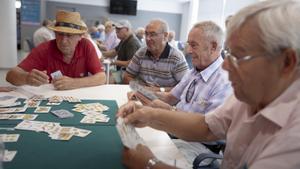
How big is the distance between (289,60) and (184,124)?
0.62 m

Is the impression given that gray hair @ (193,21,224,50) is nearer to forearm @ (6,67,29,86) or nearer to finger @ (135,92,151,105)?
finger @ (135,92,151,105)

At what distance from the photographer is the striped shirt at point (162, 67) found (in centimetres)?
297

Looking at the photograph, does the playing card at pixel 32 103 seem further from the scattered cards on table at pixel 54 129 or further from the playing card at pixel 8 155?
the playing card at pixel 8 155

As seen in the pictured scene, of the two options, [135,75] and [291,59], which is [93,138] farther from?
[135,75]

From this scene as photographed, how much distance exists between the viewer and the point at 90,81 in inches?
94.3

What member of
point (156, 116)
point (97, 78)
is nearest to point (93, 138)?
point (156, 116)

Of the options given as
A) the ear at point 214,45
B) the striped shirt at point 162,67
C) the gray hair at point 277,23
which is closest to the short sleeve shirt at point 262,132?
the gray hair at point 277,23

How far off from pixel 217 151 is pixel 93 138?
2.89 feet

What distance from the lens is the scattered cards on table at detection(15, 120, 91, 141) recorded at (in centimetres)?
134

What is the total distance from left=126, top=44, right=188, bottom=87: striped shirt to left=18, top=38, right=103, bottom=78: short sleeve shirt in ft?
2.20

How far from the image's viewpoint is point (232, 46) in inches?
34.1

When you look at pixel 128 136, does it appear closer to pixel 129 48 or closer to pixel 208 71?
pixel 208 71

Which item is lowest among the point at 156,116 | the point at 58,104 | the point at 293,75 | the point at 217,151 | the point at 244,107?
the point at 217,151

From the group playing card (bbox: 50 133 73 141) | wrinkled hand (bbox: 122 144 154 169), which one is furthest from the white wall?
wrinkled hand (bbox: 122 144 154 169)
